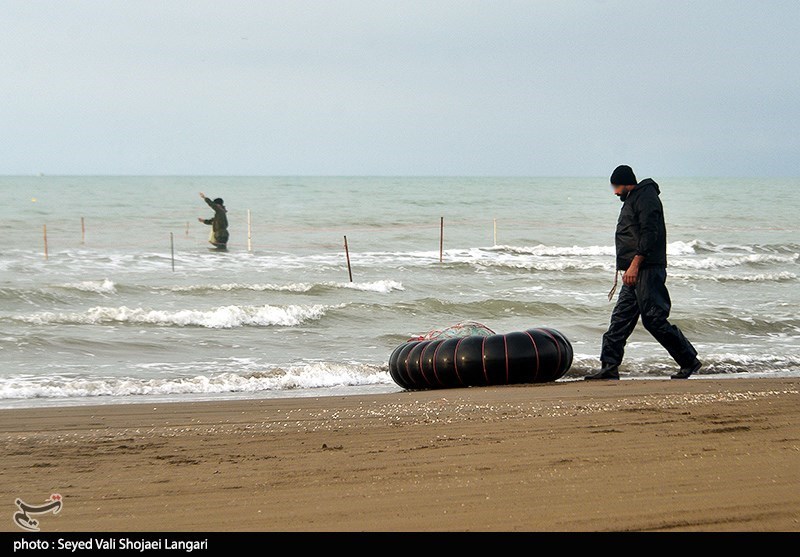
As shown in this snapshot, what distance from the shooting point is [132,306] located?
14.8 metres

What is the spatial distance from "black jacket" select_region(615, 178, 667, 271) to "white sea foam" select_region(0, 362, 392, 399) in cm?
304

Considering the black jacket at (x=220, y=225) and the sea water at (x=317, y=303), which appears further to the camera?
the black jacket at (x=220, y=225)

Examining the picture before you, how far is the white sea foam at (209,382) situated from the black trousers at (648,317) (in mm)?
2495

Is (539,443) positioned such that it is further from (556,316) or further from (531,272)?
(531,272)

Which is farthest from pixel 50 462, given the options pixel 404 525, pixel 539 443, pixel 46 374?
pixel 46 374

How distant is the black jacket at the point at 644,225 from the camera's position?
6965 mm

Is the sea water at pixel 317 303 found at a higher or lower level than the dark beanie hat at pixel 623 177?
lower

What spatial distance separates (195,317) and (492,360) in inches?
266

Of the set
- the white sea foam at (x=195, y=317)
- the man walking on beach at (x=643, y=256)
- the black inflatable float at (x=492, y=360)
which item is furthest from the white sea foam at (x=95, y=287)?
the man walking on beach at (x=643, y=256)

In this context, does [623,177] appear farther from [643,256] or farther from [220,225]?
[220,225]

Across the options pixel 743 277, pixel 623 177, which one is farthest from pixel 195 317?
pixel 743 277

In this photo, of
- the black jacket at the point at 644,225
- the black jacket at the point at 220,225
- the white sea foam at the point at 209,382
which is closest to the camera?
the black jacket at the point at 644,225

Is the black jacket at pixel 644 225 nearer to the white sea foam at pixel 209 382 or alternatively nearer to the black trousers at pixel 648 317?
the black trousers at pixel 648 317

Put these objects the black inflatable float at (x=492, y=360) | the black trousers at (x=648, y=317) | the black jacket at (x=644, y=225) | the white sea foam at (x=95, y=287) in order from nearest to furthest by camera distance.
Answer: the black jacket at (x=644, y=225) < the black trousers at (x=648, y=317) < the black inflatable float at (x=492, y=360) < the white sea foam at (x=95, y=287)
